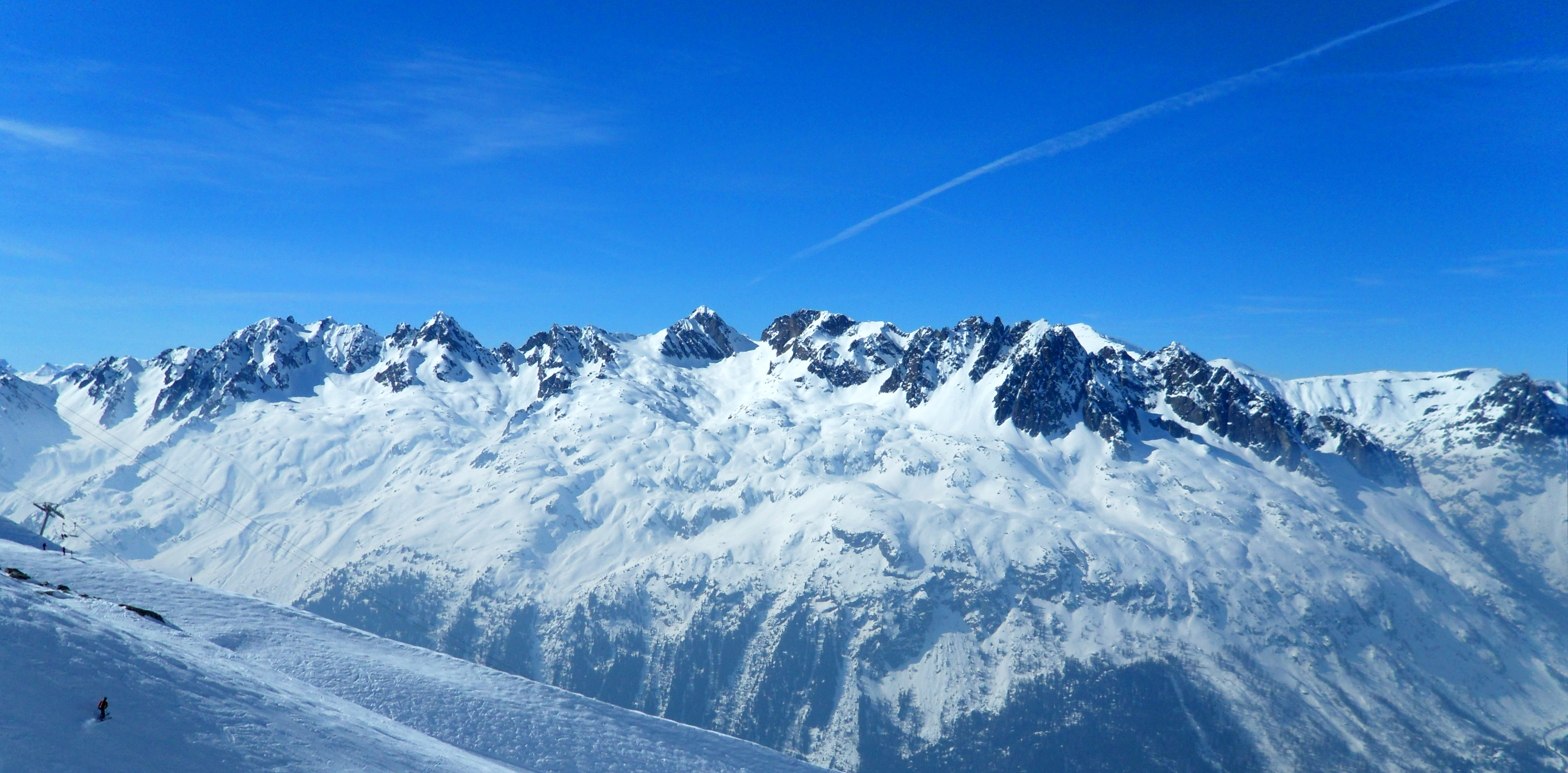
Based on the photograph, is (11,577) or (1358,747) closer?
(11,577)

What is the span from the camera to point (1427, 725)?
627ft

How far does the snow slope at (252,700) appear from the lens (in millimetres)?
27094

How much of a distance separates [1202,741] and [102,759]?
22110 centimetres

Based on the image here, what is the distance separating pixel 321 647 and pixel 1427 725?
25003cm

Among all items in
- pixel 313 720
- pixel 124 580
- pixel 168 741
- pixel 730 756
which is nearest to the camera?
pixel 168 741

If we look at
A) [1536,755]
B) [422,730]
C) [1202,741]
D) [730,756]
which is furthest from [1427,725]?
[422,730]

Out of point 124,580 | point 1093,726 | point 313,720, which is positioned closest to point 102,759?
point 313,720

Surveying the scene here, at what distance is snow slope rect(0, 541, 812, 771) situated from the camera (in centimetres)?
2709

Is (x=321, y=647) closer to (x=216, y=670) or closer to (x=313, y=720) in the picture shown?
(x=216, y=670)

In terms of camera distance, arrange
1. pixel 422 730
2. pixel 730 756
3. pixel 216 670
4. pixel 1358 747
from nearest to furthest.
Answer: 1. pixel 216 670
2. pixel 422 730
3. pixel 730 756
4. pixel 1358 747

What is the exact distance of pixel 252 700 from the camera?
113 ft

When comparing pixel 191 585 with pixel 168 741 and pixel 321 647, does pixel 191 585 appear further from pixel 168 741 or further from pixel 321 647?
pixel 168 741

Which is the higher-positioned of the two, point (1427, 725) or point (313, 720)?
point (1427, 725)

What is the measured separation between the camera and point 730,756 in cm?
4684
